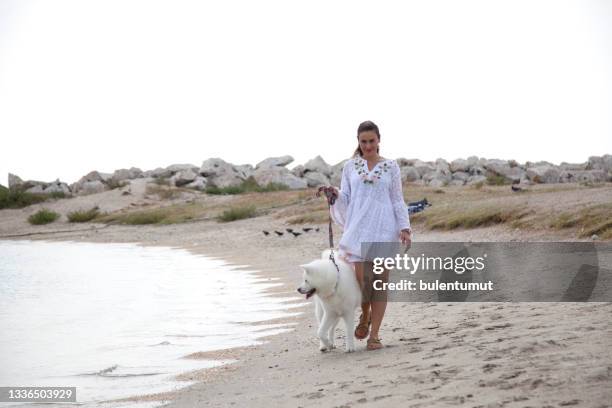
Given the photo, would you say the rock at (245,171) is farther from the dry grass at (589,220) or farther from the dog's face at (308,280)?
the dog's face at (308,280)

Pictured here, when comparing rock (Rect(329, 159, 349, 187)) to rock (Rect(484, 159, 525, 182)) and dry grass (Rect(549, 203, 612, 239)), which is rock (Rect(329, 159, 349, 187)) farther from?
dry grass (Rect(549, 203, 612, 239))

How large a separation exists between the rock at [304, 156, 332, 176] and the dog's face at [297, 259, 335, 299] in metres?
38.6

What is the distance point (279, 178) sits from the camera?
41.8 m

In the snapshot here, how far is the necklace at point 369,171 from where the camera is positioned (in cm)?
607

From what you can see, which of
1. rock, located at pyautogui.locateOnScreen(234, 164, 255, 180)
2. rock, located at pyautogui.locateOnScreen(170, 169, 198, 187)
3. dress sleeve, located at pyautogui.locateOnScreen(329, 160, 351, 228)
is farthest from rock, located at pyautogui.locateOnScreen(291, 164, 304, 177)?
dress sleeve, located at pyautogui.locateOnScreen(329, 160, 351, 228)

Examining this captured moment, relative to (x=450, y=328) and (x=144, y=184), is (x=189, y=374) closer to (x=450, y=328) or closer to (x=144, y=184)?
(x=450, y=328)

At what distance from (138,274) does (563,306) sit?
402 inches

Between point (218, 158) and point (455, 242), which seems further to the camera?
point (218, 158)

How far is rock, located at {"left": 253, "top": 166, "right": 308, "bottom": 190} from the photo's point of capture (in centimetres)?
4072

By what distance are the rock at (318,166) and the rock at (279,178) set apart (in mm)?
1437

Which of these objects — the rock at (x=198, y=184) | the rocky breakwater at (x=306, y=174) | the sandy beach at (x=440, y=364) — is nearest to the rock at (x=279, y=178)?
the rocky breakwater at (x=306, y=174)

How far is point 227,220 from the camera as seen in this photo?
27734 millimetres

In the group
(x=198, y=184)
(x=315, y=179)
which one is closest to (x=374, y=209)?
(x=315, y=179)

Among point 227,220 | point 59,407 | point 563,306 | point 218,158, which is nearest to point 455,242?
point 563,306
